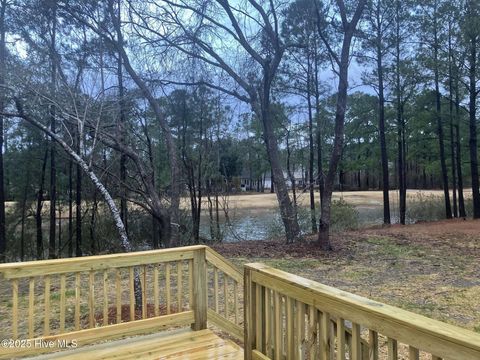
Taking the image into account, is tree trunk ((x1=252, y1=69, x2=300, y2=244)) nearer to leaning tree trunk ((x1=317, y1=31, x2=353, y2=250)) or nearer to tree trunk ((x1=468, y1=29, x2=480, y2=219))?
leaning tree trunk ((x1=317, y1=31, x2=353, y2=250))

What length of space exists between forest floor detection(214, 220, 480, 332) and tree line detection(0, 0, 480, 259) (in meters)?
1.06

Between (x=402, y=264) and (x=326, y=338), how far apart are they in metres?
6.48

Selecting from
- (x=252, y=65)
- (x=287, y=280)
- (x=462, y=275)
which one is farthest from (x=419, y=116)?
(x=287, y=280)

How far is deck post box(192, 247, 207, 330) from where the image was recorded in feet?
11.0

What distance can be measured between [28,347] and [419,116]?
54.5ft

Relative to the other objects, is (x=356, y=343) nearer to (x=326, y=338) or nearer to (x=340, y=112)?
(x=326, y=338)

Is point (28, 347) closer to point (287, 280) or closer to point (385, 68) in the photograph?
point (287, 280)

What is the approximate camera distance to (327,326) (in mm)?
1806

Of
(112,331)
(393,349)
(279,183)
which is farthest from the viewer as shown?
(279,183)

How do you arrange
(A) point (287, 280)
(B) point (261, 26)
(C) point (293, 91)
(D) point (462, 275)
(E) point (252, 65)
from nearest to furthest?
(A) point (287, 280), (D) point (462, 275), (B) point (261, 26), (E) point (252, 65), (C) point (293, 91)

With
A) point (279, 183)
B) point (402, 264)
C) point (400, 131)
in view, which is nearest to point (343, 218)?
point (400, 131)

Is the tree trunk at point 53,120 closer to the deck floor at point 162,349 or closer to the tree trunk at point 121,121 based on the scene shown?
the tree trunk at point 121,121

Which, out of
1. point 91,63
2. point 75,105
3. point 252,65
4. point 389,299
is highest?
point 252,65

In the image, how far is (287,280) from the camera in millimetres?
2068
